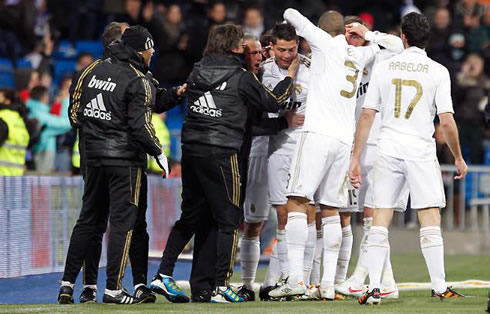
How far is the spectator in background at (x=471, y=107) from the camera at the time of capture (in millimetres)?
20250

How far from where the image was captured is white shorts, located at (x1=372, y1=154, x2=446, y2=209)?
10148mm

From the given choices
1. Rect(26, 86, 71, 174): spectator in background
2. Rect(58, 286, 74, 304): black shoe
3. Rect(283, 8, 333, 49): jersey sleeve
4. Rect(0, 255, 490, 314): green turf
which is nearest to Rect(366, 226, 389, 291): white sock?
Rect(0, 255, 490, 314): green turf

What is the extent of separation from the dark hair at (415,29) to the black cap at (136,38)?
2.22 metres

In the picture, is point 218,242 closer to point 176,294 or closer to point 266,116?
point 176,294

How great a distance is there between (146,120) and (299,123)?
1.63 metres

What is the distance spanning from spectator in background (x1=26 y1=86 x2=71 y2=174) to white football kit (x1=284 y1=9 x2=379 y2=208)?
7.48 metres

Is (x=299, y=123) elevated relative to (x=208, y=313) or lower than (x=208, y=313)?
elevated

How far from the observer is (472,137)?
20.3 m

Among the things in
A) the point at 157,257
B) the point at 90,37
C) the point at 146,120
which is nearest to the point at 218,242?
the point at 146,120

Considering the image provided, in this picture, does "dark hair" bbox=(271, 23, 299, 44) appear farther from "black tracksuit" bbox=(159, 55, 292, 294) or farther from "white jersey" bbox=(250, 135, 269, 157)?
"white jersey" bbox=(250, 135, 269, 157)

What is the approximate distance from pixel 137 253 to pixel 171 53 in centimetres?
1076

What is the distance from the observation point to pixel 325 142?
10.6m

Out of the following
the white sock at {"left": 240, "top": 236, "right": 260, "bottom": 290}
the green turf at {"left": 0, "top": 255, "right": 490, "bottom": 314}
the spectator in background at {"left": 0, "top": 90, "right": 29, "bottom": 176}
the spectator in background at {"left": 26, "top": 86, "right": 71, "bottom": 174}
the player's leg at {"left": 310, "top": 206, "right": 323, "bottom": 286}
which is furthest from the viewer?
the spectator in background at {"left": 26, "top": 86, "right": 71, "bottom": 174}

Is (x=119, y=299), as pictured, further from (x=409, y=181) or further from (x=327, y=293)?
(x=409, y=181)
